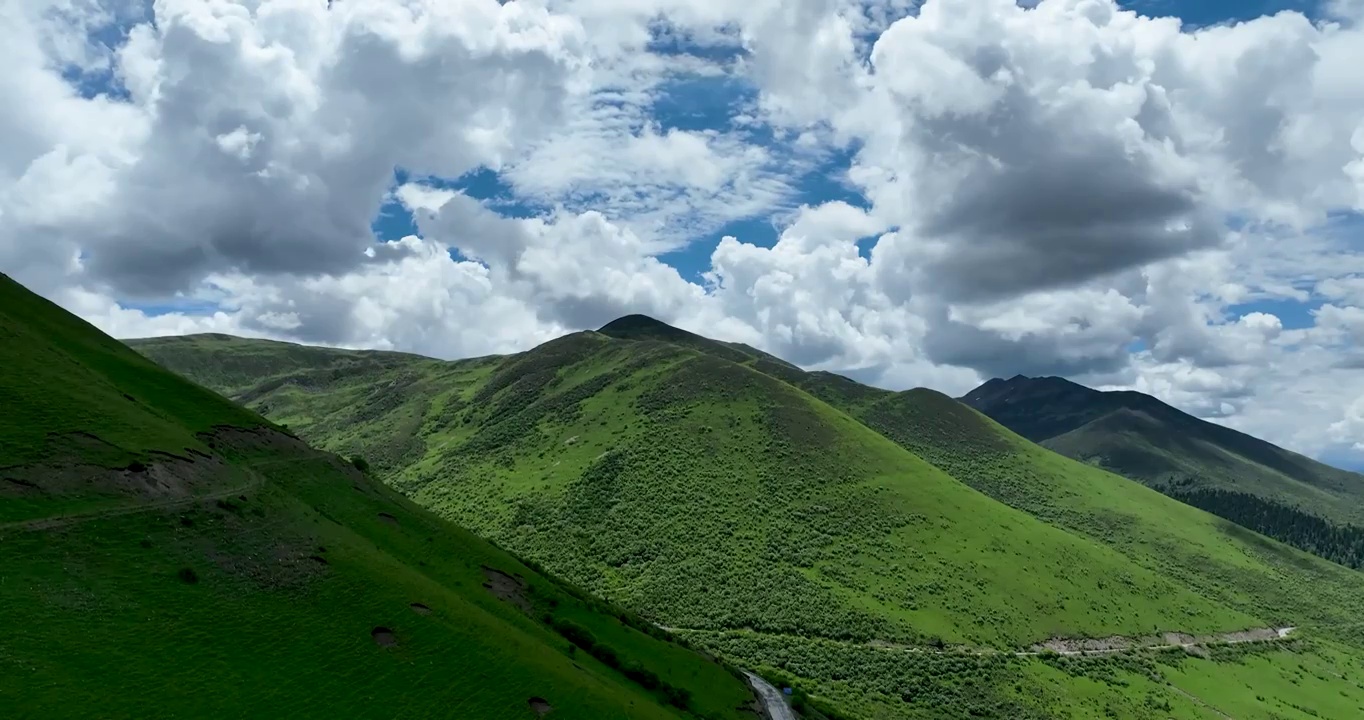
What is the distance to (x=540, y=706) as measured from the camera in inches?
1810

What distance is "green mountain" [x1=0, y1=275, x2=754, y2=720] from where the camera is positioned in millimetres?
37156

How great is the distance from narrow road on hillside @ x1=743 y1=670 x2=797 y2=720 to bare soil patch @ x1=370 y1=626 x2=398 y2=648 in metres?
41.5

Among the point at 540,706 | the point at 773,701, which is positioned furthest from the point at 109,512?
the point at 773,701

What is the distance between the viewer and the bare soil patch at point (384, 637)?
4659 cm

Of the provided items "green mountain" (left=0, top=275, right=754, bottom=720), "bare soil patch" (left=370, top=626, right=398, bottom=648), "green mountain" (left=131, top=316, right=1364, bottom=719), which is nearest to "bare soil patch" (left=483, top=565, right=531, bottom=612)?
"green mountain" (left=0, top=275, right=754, bottom=720)

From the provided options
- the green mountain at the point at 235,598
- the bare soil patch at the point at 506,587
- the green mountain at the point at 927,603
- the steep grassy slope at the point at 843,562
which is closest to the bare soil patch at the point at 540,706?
the green mountain at the point at 235,598

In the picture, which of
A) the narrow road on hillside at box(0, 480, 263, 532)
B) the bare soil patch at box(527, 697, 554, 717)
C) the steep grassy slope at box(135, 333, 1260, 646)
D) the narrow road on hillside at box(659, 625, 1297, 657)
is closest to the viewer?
the narrow road on hillside at box(0, 480, 263, 532)

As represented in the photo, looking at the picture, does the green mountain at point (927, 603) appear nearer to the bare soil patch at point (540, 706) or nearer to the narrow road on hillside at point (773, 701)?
the narrow road on hillside at point (773, 701)

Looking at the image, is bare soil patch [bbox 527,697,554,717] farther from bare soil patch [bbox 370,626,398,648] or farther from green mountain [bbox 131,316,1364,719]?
green mountain [bbox 131,316,1364,719]

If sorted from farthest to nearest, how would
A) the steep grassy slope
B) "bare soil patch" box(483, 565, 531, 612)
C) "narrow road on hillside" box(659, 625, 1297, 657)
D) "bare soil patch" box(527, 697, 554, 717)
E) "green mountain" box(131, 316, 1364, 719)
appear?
the steep grassy slope < "narrow road on hillside" box(659, 625, 1297, 657) < "green mountain" box(131, 316, 1364, 719) < "bare soil patch" box(483, 565, 531, 612) < "bare soil patch" box(527, 697, 554, 717)

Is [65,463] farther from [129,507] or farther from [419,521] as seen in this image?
[419,521]

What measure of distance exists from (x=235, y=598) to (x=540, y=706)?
65.2 feet

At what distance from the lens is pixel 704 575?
508 ft

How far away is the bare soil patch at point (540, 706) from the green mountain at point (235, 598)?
105 mm
